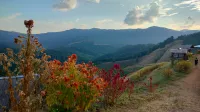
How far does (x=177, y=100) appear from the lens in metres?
10.7

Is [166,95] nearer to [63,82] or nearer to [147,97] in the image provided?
[147,97]

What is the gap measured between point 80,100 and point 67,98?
1.36 ft

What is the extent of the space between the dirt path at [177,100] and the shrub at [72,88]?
2.17 meters

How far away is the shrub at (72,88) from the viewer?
23.0 ft

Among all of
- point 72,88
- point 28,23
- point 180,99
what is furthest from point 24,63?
point 180,99

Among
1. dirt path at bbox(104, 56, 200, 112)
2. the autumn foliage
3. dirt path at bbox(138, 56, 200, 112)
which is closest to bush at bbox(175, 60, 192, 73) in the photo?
dirt path at bbox(138, 56, 200, 112)

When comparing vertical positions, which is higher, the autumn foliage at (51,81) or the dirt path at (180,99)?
the autumn foliage at (51,81)

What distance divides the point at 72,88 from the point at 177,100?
596 centimetres

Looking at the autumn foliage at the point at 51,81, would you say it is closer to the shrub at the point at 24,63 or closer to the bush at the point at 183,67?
the shrub at the point at 24,63

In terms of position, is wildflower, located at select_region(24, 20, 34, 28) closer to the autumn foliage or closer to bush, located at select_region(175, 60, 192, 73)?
the autumn foliage

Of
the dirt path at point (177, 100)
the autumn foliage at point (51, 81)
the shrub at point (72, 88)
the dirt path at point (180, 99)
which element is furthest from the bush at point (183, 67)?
the shrub at point (72, 88)

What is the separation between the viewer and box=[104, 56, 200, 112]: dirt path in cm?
925

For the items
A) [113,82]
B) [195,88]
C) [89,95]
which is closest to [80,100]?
[89,95]

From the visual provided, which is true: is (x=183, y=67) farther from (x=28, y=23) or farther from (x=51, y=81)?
(x=28, y=23)
